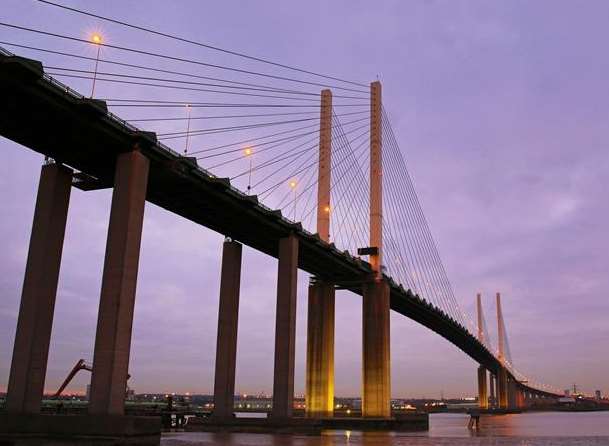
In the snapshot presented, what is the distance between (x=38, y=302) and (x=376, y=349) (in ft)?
137

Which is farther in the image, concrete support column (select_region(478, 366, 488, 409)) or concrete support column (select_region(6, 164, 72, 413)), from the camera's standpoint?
concrete support column (select_region(478, 366, 488, 409))

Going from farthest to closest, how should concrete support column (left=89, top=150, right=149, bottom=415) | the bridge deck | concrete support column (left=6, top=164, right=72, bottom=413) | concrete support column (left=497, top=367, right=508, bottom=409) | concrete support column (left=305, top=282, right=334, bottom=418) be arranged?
concrete support column (left=497, top=367, right=508, bottom=409) → concrete support column (left=305, top=282, right=334, bottom=418) → concrete support column (left=6, top=164, right=72, bottom=413) → concrete support column (left=89, top=150, right=149, bottom=415) → the bridge deck

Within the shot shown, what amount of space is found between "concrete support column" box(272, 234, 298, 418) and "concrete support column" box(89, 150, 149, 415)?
19.6 meters

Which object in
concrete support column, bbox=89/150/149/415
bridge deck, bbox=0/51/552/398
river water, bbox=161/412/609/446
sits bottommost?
river water, bbox=161/412/609/446

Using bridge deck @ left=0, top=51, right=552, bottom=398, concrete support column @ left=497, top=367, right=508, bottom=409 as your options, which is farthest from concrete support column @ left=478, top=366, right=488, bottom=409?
bridge deck @ left=0, top=51, right=552, bottom=398

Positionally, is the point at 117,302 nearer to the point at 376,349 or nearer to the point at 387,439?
the point at 387,439

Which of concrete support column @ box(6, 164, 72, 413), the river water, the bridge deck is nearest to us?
the bridge deck

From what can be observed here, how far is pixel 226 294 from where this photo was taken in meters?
56.9

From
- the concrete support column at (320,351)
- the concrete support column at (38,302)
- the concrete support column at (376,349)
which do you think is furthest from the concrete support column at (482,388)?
the concrete support column at (38,302)

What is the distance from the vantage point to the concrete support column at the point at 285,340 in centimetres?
5256

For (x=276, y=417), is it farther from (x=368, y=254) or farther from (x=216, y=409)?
(x=368, y=254)

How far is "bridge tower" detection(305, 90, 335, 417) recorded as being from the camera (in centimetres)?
6856

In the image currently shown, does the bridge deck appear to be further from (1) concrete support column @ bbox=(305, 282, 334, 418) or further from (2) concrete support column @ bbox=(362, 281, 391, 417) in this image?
(1) concrete support column @ bbox=(305, 282, 334, 418)

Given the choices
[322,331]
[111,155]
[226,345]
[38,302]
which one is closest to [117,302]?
[38,302]
